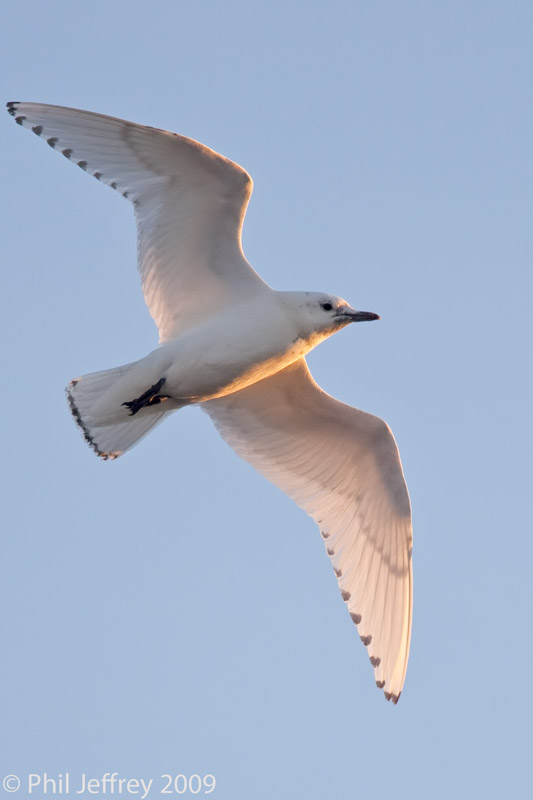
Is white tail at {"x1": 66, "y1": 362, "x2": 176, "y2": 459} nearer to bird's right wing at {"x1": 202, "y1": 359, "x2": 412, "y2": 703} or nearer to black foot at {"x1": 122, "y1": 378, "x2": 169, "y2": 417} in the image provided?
black foot at {"x1": 122, "y1": 378, "x2": 169, "y2": 417}

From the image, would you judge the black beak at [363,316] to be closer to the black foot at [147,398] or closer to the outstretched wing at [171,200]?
the outstretched wing at [171,200]

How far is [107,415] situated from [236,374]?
1.03 m

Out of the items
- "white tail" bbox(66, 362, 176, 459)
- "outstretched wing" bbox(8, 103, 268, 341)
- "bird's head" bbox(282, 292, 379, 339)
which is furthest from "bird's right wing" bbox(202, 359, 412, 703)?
"white tail" bbox(66, 362, 176, 459)

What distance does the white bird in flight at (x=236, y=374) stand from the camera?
1070 centimetres

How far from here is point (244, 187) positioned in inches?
422

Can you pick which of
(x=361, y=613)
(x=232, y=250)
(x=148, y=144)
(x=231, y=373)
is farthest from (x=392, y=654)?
(x=148, y=144)

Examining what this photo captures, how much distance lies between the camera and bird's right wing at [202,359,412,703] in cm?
1191

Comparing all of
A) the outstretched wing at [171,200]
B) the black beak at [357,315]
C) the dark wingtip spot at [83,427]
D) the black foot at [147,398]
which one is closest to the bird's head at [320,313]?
the black beak at [357,315]

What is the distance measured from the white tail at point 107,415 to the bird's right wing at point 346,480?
115 cm

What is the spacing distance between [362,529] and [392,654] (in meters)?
1.07

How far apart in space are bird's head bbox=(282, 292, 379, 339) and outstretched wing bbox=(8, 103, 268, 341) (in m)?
0.36

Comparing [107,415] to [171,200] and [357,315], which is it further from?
[357,315]

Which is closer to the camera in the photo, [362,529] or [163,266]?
[163,266]

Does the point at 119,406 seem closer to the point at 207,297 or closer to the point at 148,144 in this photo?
the point at 207,297
